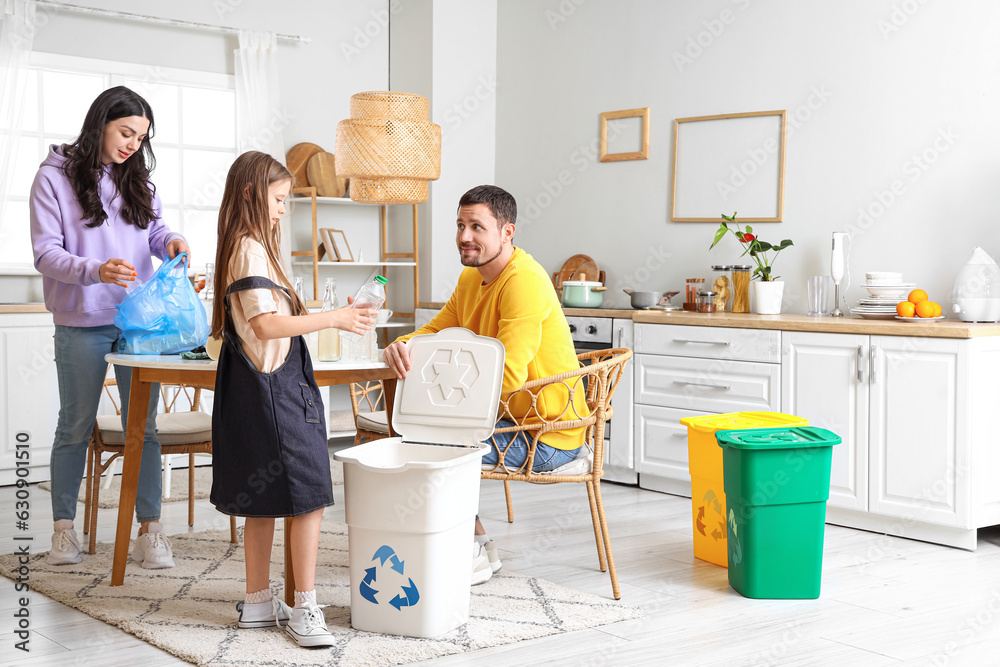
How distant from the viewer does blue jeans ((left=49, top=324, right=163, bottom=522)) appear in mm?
3107

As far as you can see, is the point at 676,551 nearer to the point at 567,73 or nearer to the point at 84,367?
the point at 84,367

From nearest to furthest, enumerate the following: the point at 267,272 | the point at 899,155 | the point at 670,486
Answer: the point at 267,272 → the point at 899,155 → the point at 670,486

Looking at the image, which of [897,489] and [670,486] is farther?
[670,486]

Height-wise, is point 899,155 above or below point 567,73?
below

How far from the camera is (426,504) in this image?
2.37 metres

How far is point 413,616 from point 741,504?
1052 mm

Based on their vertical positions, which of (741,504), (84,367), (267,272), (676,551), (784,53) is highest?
(784,53)

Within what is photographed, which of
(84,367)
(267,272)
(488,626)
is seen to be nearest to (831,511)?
(488,626)

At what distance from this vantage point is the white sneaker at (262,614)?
8.39ft

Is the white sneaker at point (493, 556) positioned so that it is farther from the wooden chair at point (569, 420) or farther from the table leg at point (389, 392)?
the table leg at point (389, 392)

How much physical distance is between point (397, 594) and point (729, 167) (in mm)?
3158

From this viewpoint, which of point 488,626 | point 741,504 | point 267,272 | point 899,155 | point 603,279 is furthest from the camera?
point 603,279

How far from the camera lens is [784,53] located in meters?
4.67

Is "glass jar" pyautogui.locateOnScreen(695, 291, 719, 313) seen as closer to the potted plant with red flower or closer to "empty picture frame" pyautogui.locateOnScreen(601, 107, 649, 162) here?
the potted plant with red flower
